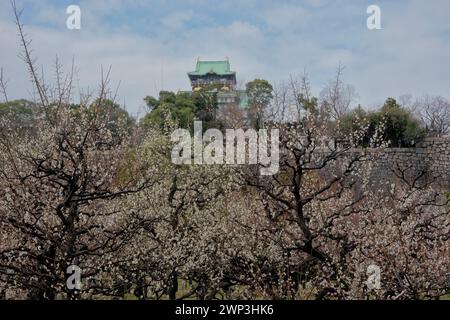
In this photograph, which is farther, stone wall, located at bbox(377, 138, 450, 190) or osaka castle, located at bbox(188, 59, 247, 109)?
osaka castle, located at bbox(188, 59, 247, 109)

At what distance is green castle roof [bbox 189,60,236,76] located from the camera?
3491 centimetres

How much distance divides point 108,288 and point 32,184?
6.31 feet

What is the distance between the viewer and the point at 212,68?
3512 cm

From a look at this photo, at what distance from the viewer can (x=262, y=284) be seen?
764 centimetres

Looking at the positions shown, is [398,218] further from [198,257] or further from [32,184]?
[32,184]
